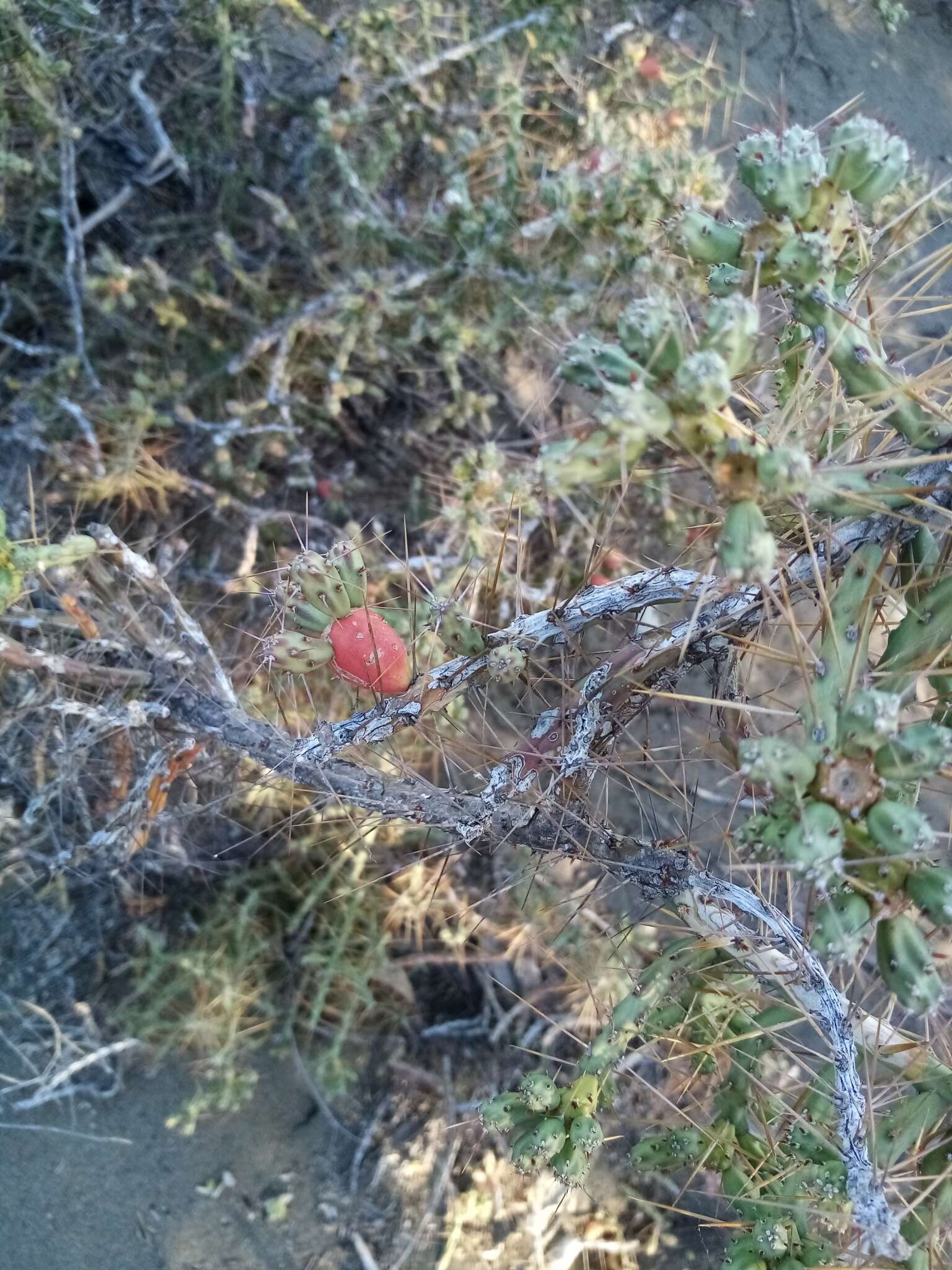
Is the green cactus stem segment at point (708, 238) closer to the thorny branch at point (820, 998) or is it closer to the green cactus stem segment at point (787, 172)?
the green cactus stem segment at point (787, 172)

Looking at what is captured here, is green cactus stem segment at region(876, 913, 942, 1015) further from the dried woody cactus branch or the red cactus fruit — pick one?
the red cactus fruit

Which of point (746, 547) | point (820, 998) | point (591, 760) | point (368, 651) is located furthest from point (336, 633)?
point (820, 998)

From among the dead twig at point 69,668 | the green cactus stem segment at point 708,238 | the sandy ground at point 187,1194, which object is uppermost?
the green cactus stem segment at point 708,238

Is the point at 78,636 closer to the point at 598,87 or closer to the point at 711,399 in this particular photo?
the point at 711,399

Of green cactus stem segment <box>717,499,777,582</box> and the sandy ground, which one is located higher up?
green cactus stem segment <box>717,499,777,582</box>

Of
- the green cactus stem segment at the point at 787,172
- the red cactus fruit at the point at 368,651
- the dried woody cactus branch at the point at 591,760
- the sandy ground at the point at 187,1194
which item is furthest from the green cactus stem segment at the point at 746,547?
the sandy ground at the point at 187,1194

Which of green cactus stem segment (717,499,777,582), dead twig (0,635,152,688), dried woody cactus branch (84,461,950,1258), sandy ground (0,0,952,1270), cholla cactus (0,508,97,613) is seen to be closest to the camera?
green cactus stem segment (717,499,777,582)

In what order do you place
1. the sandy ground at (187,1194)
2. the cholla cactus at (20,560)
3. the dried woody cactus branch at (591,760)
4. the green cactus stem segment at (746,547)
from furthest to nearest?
the sandy ground at (187,1194) → the cholla cactus at (20,560) → the dried woody cactus branch at (591,760) → the green cactus stem segment at (746,547)

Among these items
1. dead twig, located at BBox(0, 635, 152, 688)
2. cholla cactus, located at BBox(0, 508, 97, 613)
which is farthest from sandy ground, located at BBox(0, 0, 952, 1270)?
cholla cactus, located at BBox(0, 508, 97, 613)

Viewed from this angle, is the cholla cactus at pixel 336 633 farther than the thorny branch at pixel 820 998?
Yes

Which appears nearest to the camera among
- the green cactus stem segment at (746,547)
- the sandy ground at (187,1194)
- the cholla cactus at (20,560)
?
the green cactus stem segment at (746,547)
